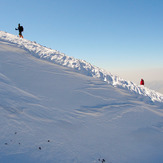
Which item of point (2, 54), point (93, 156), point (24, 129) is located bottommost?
point (93, 156)

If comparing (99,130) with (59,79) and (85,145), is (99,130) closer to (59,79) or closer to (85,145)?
(85,145)

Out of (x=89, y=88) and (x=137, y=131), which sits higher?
(x=89, y=88)

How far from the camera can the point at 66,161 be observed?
12.8 ft

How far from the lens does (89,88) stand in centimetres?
1066

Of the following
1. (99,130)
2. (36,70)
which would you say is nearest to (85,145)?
(99,130)

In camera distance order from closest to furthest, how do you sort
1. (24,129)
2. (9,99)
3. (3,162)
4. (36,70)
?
(3,162), (24,129), (9,99), (36,70)

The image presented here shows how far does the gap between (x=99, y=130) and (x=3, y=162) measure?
3.55 metres

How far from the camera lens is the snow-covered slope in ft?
13.5

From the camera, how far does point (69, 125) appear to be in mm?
5832

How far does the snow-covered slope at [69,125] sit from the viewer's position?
4.11m

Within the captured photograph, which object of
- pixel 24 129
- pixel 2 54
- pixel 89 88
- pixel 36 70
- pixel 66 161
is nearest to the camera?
pixel 66 161

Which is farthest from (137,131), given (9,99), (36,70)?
(36,70)

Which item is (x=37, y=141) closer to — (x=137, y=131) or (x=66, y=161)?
(x=66, y=161)

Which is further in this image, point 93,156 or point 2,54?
point 2,54
